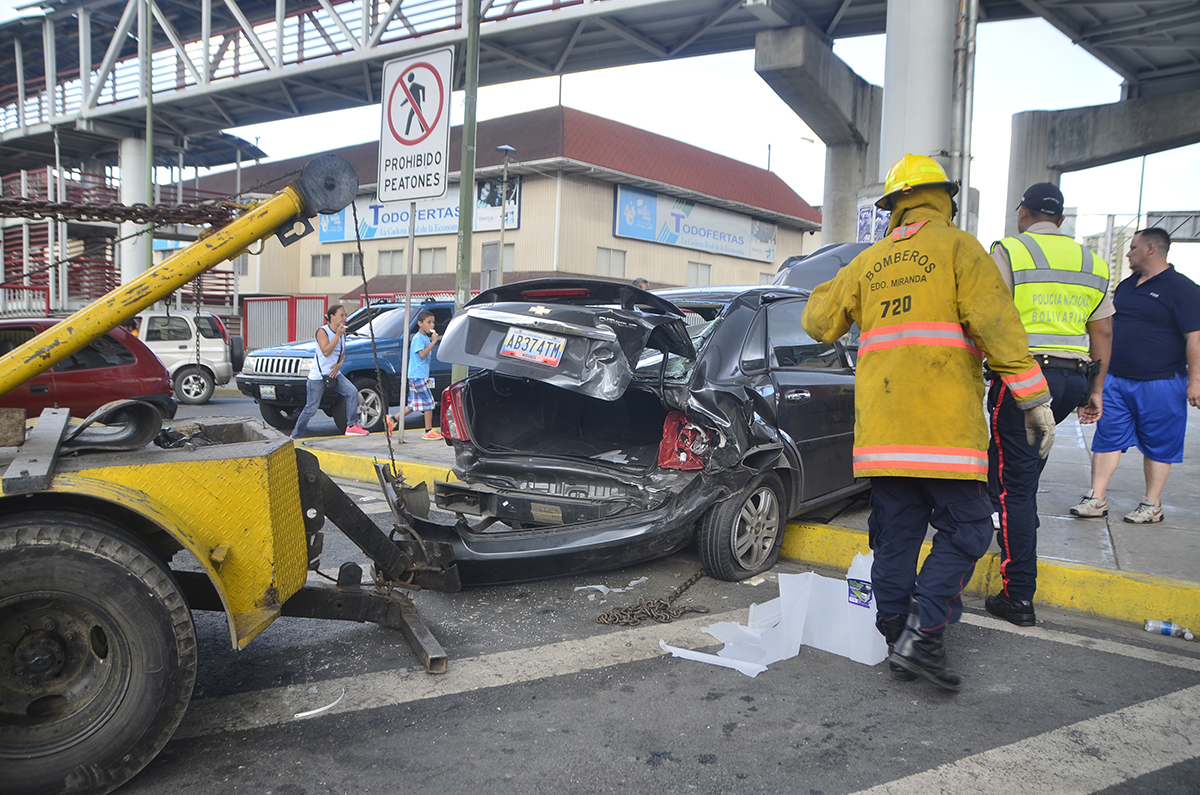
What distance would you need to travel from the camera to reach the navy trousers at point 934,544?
9.80ft

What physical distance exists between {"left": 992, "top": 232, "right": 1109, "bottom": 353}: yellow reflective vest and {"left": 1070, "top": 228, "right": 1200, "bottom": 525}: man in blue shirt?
1245mm

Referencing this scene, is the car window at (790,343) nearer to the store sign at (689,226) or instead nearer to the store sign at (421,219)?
the store sign at (421,219)

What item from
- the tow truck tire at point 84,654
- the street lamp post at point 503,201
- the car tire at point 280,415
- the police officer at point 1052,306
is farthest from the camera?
the street lamp post at point 503,201

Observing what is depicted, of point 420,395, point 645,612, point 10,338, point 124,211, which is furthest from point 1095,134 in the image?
point 124,211

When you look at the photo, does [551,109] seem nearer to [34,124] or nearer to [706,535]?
[34,124]

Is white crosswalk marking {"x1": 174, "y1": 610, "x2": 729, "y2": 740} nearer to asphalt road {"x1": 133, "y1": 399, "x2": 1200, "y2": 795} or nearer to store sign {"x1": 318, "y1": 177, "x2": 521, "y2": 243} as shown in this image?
asphalt road {"x1": 133, "y1": 399, "x2": 1200, "y2": 795}

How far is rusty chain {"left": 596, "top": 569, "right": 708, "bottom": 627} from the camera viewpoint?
3.62 meters

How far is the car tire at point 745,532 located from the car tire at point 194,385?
41.2 ft

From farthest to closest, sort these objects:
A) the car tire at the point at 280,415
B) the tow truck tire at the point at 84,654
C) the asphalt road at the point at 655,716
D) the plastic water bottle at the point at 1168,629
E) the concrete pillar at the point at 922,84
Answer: the car tire at the point at 280,415, the concrete pillar at the point at 922,84, the plastic water bottle at the point at 1168,629, the asphalt road at the point at 655,716, the tow truck tire at the point at 84,654

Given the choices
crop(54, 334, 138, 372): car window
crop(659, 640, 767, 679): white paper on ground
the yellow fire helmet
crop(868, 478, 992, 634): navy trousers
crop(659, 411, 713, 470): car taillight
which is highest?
the yellow fire helmet

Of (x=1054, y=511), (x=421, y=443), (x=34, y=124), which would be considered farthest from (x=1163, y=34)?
(x=34, y=124)

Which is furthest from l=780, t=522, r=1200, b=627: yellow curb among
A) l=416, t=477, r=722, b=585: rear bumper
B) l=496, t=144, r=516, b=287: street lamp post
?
l=496, t=144, r=516, b=287: street lamp post

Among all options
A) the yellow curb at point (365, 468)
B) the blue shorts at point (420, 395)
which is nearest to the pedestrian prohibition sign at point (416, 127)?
the yellow curb at point (365, 468)

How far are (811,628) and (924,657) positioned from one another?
1.79 ft
